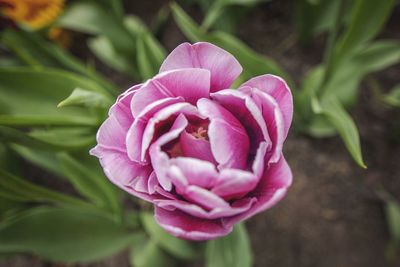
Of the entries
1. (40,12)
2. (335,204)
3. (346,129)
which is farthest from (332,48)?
(40,12)

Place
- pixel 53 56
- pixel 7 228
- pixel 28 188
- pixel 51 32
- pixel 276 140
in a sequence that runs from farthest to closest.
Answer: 1. pixel 51 32
2. pixel 53 56
3. pixel 7 228
4. pixel 28 188
5. pixel 276 140

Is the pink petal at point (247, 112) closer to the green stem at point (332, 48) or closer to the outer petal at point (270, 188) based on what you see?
the outer petal at point (270, 188)

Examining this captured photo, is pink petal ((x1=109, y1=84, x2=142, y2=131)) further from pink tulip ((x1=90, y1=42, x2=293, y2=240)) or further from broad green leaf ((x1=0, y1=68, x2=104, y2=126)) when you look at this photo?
broad green leaf ((x1=0, y1=68, x2=104, y2=126))

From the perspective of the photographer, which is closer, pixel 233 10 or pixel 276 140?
pixel 276 140

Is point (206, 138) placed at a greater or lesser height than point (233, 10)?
greater

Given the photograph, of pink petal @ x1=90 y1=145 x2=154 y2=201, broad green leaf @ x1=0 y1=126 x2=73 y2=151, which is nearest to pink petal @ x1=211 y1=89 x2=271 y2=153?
pink petal @ x1=90 y1=145 x2=154 y2=201

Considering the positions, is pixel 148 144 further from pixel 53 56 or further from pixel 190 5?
pixel 190 5

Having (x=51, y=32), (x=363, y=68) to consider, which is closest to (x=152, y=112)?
(x=363, y=68)
